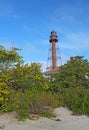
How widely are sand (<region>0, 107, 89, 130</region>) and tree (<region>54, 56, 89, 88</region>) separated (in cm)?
683

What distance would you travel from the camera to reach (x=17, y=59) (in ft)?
Answer: 49.5

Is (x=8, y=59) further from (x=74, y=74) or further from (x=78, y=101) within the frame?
(x=74, y=74)

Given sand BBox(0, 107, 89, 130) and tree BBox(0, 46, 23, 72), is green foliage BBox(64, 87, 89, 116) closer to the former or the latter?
sand BBox(0, 107, 89, 130)

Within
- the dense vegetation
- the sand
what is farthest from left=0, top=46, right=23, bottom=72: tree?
the sand

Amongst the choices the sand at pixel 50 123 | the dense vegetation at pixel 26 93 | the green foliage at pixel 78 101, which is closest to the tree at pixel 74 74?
the dense vegetation at pixel 26 93

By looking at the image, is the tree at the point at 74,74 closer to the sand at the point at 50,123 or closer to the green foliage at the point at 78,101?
the green foliage at the point at 78,101

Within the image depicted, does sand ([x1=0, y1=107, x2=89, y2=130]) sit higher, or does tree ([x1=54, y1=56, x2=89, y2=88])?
tree ([x1=54, y1=56, x2=89, y2=88])

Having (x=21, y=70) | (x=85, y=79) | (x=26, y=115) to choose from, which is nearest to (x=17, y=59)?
(x=21, y=70)

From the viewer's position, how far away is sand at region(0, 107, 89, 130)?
37.4 ft

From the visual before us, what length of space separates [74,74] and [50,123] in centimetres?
1022

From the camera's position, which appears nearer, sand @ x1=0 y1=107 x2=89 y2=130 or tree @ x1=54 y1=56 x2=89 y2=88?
sand @ x1=0 y1=107 x2=89 y2=130

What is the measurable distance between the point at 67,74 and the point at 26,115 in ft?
31.8

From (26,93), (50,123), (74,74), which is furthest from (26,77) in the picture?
(74,74)

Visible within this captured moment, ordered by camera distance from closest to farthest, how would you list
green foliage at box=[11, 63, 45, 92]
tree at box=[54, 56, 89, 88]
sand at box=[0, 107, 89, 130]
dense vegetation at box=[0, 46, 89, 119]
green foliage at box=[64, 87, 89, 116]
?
sand at box=[0, 107, 89, 130] < dense vegetation at box=[0, 46, 89, 119] < green foliage at box=[64, 87, 89, 116] < green foliage at box=[11, 63, 45, 92] < tree at box=[54, 56, 89, 88]
